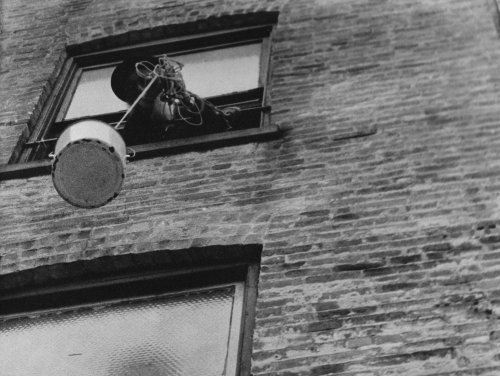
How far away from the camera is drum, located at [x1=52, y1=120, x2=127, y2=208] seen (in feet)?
14.3

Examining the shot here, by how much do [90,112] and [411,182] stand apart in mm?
3246

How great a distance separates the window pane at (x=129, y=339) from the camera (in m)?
4.73

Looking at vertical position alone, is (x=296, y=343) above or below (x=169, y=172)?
below

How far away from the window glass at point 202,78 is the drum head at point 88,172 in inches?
110

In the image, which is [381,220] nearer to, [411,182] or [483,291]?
[411,182]

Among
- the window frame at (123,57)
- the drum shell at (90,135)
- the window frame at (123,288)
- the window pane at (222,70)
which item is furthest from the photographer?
the window pane at (222,70)

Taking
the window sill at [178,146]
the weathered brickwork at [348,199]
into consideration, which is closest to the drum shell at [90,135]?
the weathered brickwork at [348,199]

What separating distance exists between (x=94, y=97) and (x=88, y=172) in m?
3.26

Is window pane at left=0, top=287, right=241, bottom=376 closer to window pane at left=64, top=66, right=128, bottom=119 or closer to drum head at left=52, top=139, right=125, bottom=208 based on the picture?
drum head at left=52, top=139, right=125, bottom=208

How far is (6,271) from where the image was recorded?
5.44 meters

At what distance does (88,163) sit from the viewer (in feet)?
14.5

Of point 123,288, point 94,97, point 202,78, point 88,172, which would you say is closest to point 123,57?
point 94,97

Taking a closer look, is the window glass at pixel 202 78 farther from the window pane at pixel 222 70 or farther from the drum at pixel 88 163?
the drum at pixel 88 163

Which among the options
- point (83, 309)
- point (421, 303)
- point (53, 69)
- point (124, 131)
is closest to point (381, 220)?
point (421, 303)
